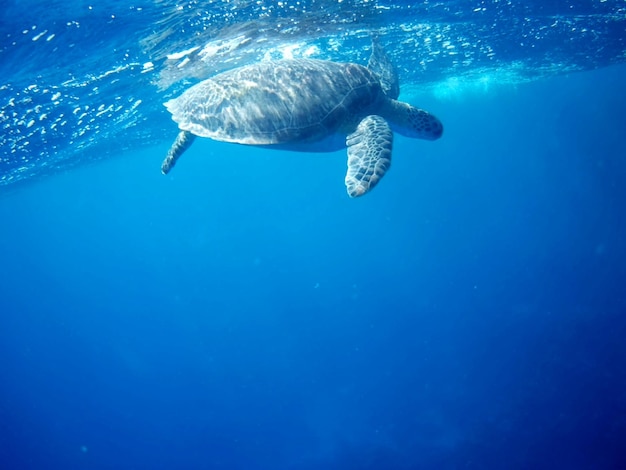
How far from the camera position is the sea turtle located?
7.42 m

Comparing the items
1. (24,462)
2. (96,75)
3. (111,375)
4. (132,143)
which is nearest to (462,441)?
(96,75)

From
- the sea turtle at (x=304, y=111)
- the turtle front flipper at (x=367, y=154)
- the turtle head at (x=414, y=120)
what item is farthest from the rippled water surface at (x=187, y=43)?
the turtle front flipper at (x=367, y=154)

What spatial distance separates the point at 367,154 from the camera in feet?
23.2

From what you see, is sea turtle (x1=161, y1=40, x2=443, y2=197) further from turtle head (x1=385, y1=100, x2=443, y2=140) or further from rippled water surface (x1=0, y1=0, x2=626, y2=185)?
rippled water surface (x1=0, y1=0, x2=626, y2=185)

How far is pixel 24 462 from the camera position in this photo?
45844 mm

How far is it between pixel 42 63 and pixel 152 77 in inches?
181

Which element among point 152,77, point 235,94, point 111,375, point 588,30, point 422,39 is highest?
point 235,94

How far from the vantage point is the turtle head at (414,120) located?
335 inches

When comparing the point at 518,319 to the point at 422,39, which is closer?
the point at 422,39

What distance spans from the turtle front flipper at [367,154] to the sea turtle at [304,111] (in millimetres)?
18

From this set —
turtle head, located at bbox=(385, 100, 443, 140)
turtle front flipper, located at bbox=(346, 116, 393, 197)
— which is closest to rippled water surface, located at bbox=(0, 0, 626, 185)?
turtle head, located at bbox=(385, 100, 443, 140)

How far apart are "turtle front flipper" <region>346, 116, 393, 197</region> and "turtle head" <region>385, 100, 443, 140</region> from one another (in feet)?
2.66

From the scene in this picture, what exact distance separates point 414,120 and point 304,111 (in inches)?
106

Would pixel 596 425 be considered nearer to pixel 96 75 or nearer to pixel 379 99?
pixel 379 99
